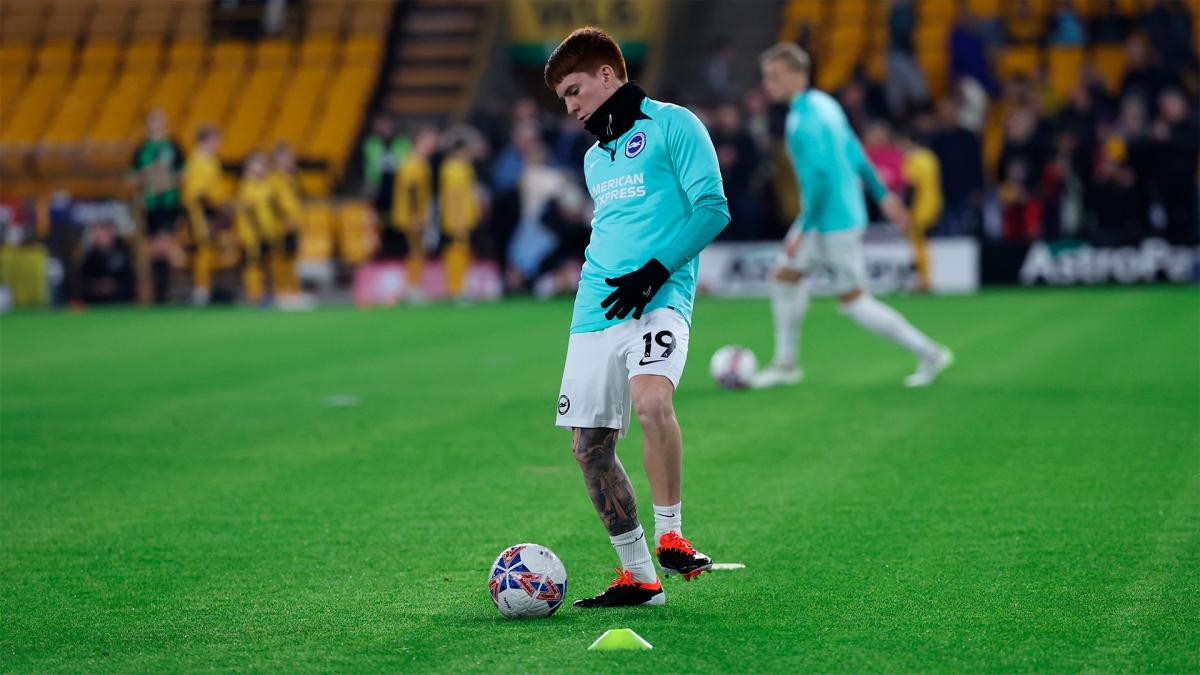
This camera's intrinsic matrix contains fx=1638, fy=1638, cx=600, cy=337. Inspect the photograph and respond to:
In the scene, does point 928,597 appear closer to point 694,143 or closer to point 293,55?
point 694,143

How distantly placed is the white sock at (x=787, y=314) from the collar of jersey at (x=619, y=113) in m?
6.97

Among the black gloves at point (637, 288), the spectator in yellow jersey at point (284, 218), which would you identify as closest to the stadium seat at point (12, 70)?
the spectator in yellow jersey at point (284, 218)

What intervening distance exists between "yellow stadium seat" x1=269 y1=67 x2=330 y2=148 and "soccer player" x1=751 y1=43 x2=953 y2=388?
20286mm

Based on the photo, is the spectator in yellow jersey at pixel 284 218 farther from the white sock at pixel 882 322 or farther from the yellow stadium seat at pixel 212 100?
Result: the white sock at pixel 882 322

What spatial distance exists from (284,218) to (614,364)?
1981 cm

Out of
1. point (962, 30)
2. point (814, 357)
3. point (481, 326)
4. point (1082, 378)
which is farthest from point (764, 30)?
point (1082, 378)

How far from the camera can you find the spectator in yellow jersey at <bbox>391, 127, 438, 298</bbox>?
25.2 m

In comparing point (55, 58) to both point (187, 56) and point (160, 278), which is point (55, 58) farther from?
point (160, 278)

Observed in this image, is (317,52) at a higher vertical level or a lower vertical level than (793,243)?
higher

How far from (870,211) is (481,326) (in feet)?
26.7

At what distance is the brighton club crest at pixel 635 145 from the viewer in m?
5.74

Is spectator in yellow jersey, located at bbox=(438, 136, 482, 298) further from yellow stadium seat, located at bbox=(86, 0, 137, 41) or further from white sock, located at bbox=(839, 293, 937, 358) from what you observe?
yellow stadium seat, located at bbox=(86, 0, 137, 41)

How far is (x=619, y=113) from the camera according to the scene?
18.9 feet

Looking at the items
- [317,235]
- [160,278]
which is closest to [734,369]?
[160,278]
